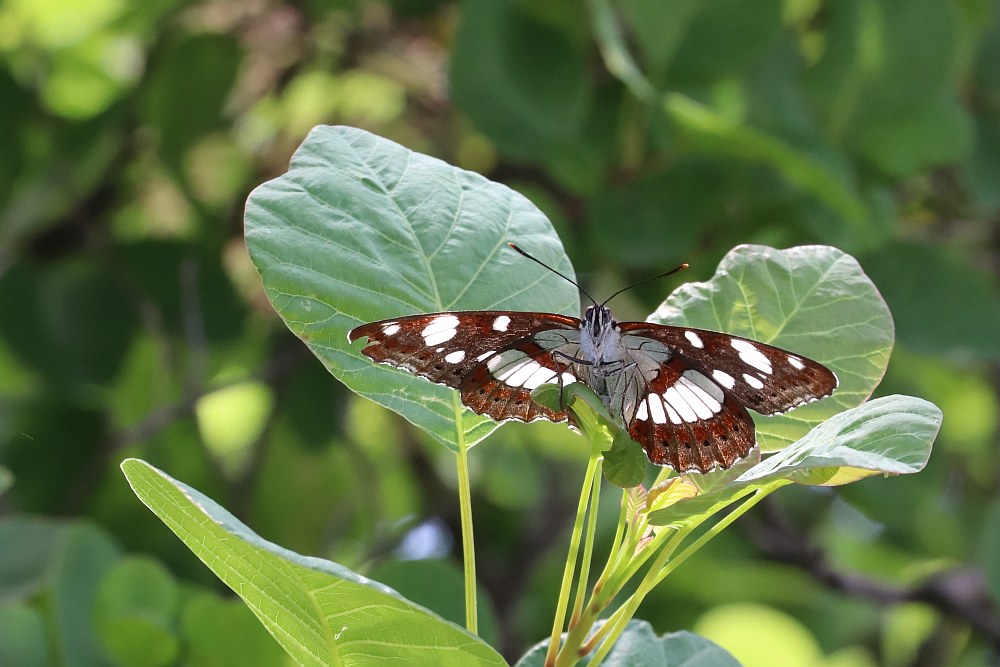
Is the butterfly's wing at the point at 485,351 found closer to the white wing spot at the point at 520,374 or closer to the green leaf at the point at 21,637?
the white wing spot at the point at 520,374

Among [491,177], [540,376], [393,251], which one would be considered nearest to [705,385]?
[540,376]

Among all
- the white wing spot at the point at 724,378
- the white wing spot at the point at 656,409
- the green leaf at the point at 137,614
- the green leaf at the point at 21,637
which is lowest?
the green leaf at the point at 21,637

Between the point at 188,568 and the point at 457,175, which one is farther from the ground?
the point at 457,175

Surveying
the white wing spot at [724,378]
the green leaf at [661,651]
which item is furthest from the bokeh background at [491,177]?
the white wing spot at [724,378]

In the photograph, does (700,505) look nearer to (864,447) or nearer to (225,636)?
(864,447)

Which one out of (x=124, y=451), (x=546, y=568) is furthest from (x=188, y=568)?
(x=546, y=568)

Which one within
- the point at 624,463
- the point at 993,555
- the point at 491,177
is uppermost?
the point at 624,463

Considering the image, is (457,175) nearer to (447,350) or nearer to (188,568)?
(447,350)
